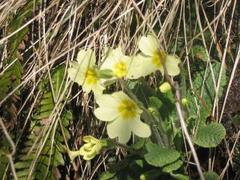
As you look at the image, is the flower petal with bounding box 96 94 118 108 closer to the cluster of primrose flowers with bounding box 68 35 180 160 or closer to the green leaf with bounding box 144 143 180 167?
the cluster of primrose flowers with bounding box 68 35 180 160

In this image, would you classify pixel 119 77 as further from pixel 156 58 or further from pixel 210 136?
pixel 210 136

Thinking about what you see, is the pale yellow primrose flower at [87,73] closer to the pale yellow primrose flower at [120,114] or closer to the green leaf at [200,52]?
the pale yellow primrose flower at [120,114]

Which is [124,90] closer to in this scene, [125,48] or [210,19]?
[125,48]

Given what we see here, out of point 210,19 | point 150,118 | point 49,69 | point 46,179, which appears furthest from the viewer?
point 210,19

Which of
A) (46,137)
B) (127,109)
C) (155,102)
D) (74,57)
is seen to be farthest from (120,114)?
(74,57)

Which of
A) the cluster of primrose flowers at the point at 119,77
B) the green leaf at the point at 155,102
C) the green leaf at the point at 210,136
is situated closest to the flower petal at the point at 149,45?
the cluster of primrose flowers at the point at 119,77

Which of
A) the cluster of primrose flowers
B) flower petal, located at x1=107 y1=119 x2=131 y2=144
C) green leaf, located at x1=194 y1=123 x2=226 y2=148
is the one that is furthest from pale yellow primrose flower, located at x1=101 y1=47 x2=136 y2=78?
green leaf, located at x1=194 y1=123 x2=226 y2=148

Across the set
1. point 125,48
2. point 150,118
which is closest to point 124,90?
point 150,118
